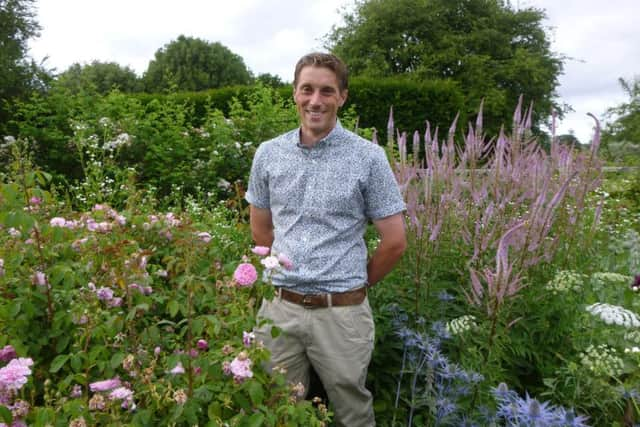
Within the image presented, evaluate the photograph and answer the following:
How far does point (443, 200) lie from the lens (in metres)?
3.00

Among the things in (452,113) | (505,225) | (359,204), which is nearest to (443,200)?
(505,225)

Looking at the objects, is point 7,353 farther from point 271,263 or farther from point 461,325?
point 461,325

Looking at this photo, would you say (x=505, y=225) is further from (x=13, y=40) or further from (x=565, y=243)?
(x=13, y=40)

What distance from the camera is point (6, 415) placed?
59.5 inches

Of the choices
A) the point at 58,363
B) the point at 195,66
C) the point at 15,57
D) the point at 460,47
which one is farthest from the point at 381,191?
the point at 195,66

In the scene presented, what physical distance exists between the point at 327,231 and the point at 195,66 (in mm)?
39158

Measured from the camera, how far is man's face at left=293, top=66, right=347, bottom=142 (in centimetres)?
231

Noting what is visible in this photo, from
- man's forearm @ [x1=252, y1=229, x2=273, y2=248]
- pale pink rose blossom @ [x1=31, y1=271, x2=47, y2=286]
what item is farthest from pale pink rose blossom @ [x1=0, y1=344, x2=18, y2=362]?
man's forearm @ [x1=252, y1=229, x2=273, y2=248]

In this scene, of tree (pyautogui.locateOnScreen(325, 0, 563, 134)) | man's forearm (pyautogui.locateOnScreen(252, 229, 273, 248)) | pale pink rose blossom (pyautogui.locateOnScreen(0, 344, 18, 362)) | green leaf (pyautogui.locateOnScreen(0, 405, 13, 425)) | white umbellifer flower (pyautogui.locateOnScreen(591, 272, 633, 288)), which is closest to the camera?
green leaf (pyautogui.locateOnScreen(0, 405, 13, 425))

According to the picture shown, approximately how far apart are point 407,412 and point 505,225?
112cm

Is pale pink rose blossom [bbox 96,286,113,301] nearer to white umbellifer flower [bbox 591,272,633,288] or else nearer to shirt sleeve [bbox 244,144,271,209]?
shirt sleeve [bbox 244,144,271,209]

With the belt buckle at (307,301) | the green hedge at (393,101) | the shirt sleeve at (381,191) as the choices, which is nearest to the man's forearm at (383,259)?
the shirt sleeve at (381,191)

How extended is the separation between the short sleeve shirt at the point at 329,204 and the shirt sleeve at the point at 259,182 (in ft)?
0.35

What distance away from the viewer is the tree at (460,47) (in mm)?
29500
